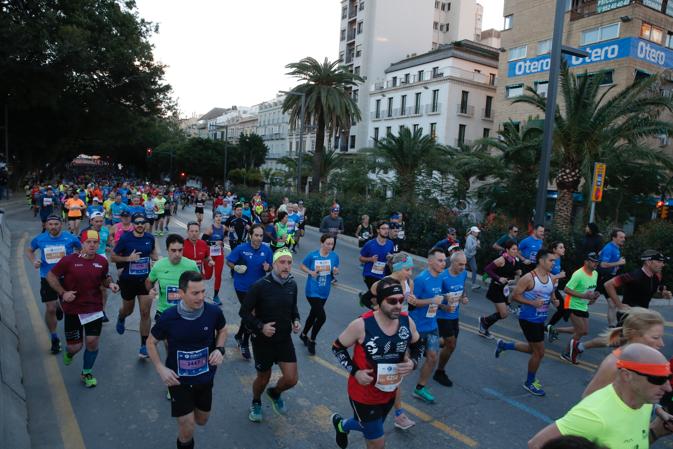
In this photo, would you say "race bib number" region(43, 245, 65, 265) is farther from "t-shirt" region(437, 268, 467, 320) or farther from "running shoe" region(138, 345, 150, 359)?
"t-shirt" region(437, 268, 467, 320)

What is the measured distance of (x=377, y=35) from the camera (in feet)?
184

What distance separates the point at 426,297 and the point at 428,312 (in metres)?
0.18

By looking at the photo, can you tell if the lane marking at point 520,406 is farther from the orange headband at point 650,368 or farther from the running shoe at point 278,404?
the orange headband at point 650,368

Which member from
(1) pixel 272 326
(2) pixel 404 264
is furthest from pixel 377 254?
(1) pixel 272 326

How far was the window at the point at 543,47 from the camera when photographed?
33094 millimetres

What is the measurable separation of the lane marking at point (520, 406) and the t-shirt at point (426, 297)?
1.23 metres

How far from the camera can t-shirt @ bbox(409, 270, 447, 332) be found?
568 cm

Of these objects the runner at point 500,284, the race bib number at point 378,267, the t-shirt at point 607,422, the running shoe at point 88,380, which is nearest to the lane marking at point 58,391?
the running shoe at point 88,380

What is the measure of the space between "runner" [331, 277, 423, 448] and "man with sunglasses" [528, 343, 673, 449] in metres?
1.46

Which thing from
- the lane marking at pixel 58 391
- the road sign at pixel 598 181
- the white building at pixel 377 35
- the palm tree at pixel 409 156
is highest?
the white building at pixel 377 35

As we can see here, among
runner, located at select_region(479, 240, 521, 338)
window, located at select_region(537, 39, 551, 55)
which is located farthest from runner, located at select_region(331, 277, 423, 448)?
window, located at select_region(537, 39, 551, 55)

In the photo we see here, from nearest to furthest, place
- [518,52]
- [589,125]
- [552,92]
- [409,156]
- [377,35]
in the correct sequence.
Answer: [552,92] < [589,125] < [409,156] < [518,52] < [377,35]

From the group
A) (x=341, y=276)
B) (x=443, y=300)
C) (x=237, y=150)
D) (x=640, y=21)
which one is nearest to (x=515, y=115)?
(x=640, y=21)

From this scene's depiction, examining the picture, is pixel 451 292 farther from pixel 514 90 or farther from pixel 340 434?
pixel 514 90
